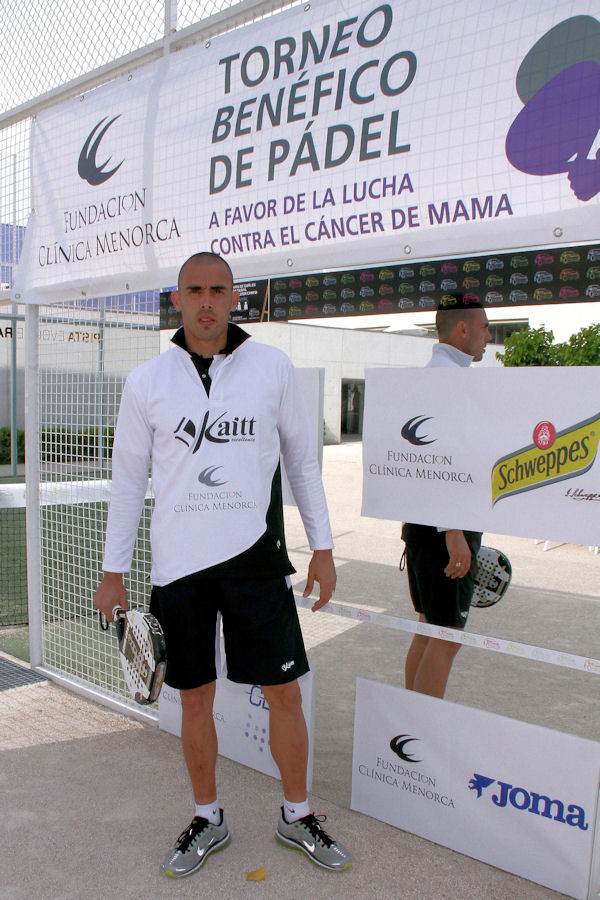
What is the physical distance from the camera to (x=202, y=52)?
3.18m

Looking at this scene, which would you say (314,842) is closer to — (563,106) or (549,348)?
(563,106)

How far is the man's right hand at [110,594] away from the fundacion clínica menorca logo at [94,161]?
6.89 ft

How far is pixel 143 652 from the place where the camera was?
2398mm

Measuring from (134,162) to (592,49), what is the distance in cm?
213

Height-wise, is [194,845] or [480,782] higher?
[480,782]

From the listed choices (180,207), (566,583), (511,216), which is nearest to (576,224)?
(511,216)

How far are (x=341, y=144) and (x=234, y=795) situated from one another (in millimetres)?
2618

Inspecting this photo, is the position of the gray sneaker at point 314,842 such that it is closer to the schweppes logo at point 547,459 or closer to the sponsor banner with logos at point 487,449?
the sponsor banner with logos at point 487,449

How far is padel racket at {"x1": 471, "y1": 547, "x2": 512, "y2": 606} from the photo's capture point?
3.05 m

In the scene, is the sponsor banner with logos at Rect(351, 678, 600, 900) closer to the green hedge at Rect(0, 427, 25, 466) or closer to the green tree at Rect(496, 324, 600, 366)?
the green tree at Rect(496, 324, 600, 366)

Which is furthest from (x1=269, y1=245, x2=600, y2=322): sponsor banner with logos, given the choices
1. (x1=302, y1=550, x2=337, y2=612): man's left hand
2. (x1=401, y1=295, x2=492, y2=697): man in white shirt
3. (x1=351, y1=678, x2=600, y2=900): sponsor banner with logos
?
(x1=351, y1=678, x2=600, y2=900): sponsor banner with logos

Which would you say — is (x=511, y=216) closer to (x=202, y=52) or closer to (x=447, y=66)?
(x=447, y=66)

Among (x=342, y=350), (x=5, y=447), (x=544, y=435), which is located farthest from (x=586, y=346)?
(x=5, y=447)

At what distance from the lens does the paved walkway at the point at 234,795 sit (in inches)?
93.5
